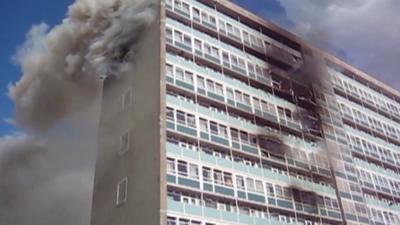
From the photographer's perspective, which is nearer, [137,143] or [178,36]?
[137,143]

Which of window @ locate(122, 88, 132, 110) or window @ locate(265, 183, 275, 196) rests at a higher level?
window @ locate(122, 88, 132, 110)

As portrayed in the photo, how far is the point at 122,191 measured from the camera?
31.7m

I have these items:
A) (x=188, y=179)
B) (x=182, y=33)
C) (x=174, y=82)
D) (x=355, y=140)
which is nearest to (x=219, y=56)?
(x=182, y=33)

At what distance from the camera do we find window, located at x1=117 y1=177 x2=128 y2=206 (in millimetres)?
31119

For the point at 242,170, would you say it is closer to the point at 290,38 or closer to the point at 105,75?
the point at 105,75

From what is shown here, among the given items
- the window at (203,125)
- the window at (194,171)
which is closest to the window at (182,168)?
the window at (194,171)

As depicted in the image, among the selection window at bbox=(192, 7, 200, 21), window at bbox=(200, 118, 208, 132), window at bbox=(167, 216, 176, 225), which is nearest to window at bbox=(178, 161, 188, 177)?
window at bbox=(167, 216, 176, 225)

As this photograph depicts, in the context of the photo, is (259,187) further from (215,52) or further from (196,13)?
(196,13)

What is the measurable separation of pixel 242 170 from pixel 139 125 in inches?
318

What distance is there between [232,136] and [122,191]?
9.04m

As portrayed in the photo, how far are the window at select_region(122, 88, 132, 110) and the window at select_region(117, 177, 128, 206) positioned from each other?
6.56 metres

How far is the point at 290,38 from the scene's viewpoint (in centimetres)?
4678

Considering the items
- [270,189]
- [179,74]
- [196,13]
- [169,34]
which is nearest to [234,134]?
[270,189]

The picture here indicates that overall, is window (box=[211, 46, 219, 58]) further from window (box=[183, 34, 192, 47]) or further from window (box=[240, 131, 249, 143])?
window (box=[240, 131, 249, 143])
